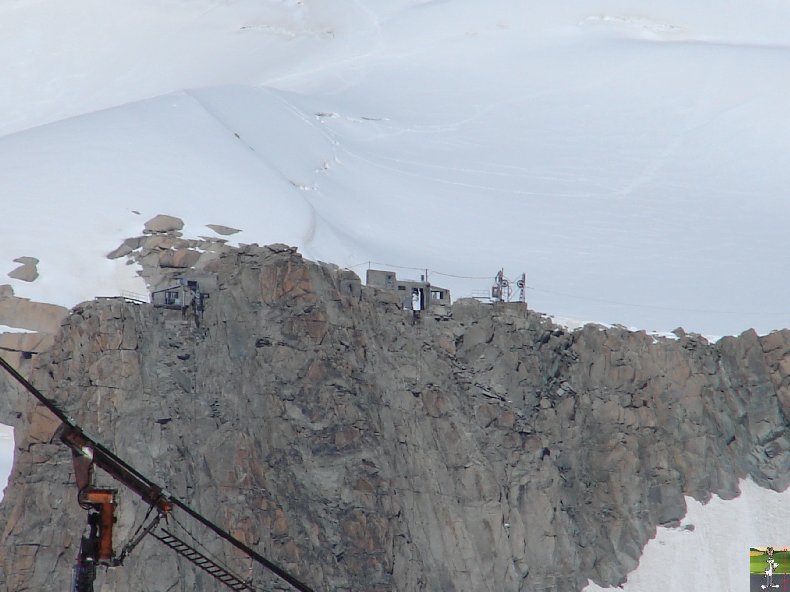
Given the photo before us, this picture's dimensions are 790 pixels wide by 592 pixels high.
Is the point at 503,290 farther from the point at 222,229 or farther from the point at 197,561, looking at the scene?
the point at 197,561

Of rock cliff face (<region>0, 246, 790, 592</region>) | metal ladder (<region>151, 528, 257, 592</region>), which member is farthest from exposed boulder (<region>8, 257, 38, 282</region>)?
metal ladder (<region>151, 528, 257, 592</region>)

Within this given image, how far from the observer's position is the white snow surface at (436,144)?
2785 inches

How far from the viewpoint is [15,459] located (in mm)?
51375

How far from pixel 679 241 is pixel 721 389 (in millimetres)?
16676

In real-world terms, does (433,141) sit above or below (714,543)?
above

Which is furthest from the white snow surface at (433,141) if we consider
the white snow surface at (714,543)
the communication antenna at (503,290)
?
the white snow surface at (714,543)

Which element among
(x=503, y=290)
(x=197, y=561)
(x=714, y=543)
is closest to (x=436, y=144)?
(x=503, y=290)

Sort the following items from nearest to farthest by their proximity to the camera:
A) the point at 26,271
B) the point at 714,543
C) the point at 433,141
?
the point at 26,271, the point at 714,543, the point at 433,141

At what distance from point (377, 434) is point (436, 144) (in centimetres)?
4618

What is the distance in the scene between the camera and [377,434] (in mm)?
54969

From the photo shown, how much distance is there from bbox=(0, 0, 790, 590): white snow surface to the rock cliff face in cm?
283

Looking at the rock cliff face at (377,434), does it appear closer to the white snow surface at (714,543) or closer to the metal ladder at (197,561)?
the white snow surface at (714,543)

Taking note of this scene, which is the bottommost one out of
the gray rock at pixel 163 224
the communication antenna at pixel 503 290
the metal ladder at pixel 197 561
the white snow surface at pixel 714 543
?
the metal ladder at pixel 197 561

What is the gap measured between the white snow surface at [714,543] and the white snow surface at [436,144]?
191 mm
